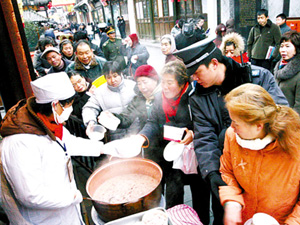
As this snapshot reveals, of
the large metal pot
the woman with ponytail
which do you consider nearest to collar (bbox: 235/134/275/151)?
the woman with ponytail

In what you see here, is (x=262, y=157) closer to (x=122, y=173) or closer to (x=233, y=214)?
(x=233, y=214)

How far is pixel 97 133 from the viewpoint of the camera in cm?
270

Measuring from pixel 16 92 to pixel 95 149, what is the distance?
1011 mm

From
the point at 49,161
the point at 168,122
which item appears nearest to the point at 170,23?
the point at 168,122

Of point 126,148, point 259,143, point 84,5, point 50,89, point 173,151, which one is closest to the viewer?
point 259,143

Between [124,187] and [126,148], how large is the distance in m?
0.36

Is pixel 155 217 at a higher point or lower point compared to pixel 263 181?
lower

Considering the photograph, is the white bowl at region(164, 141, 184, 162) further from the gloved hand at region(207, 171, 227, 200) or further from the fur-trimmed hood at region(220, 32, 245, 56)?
the fur-trimmed hood at region(220, 32, 245, 56)

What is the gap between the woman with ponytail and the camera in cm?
137

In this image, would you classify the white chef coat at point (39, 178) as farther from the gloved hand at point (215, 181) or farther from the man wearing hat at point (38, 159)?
the gloved hand at point (215, 181)

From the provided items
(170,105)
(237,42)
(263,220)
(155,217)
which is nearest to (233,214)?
(263,220)

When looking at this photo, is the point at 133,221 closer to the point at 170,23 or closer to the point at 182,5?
the point at 182,5

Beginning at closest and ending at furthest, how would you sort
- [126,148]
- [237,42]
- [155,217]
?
[155,217] < [126,148] < [237,42]

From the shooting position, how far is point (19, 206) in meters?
1.77
